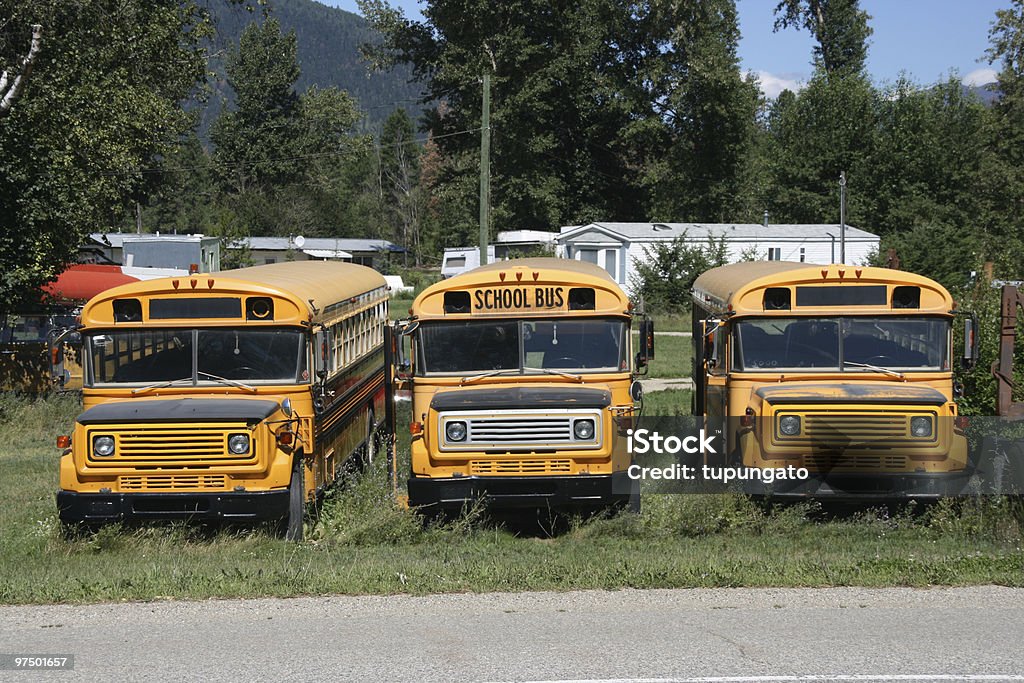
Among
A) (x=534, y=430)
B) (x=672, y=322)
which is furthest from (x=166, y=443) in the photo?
(x=672, y=322)

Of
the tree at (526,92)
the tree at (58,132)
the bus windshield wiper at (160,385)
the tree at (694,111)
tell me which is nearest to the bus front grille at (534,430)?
the bus windshield wiper at (160,385)

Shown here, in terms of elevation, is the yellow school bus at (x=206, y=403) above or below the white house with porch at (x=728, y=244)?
below

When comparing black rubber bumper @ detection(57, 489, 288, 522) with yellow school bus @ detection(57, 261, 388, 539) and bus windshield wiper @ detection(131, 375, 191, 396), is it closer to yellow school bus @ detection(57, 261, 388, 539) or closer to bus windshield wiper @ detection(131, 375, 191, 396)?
yellow school bus @ detection(57, 261, 388, 539)

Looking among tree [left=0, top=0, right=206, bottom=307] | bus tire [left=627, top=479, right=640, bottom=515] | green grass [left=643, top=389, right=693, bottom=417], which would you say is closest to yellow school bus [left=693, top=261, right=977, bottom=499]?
bus tire [left=627, top=479, right=640, bottom=515]

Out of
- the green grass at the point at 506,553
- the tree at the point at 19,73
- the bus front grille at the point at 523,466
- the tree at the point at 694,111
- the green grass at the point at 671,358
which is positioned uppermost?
the tree at the point at 694,111

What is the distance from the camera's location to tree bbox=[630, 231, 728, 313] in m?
46.3

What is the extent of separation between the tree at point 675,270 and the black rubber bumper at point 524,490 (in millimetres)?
36011

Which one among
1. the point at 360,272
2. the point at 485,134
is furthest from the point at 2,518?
the point at 485,134

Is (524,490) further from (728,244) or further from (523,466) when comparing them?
(728,244)

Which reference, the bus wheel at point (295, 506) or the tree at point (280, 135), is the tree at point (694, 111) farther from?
the bus wheel at point (295, 506)

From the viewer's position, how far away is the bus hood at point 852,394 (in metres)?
10.7

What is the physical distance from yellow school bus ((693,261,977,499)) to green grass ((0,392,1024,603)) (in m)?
0.45

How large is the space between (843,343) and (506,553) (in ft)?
13.4

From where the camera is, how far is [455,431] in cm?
1056
